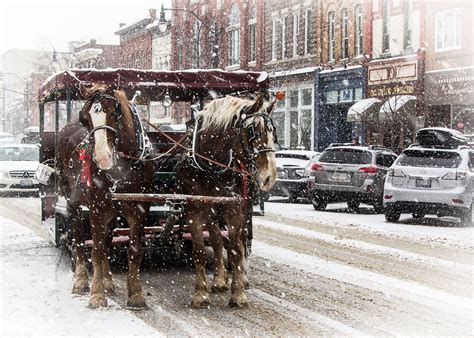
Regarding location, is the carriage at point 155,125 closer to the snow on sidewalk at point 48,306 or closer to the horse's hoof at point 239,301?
the snow on sidewalk at point 48,306

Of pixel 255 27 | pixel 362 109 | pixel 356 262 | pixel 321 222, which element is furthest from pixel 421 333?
pixel 255 27

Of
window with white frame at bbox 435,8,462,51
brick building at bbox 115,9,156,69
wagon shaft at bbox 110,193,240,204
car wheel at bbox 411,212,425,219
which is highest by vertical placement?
brick building at bbox 115,9,156,69

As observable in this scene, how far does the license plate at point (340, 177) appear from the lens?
19.0m

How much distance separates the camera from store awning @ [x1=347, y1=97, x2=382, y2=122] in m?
30.4

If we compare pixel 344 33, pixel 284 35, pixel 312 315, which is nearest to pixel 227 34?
pixel 284 35

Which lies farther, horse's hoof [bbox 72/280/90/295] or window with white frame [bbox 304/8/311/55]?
window with white frame [bbox 304/8/311/55]

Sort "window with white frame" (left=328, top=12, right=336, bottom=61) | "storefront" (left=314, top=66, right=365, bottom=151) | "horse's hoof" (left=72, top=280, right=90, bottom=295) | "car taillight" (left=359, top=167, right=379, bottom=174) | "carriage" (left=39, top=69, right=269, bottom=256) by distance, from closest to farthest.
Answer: "horse's hoof" (left=72, top=280, right=90, bottom=295) < "carriage" (left=39, top=69, right=269, bottom=256) < "car taillight" (left=359, top=167, right=379, bottom=174) < "storefront" (left=314, top=66, right=365, bottom=151) < "window with white frame" (left=328, top=12, right=336, bottom=61)

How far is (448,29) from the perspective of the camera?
2764 cm

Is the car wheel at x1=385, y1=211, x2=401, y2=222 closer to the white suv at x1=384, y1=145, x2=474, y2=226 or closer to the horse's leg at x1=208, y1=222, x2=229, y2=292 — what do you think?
the white suv at x1=384, y1=145, x2=474, y2=226

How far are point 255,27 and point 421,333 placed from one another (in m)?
36.1

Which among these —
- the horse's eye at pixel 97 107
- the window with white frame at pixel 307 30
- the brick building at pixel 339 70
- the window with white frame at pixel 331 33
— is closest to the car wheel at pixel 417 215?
the horse's eye at pixel 97 107

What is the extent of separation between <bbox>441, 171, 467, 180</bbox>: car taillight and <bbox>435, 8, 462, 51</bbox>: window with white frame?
12.4 metres

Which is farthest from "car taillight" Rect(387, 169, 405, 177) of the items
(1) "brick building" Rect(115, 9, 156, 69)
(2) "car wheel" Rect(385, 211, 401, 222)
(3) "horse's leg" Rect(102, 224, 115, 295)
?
(1) "brick building" Rect(115, 9, 156, 69)

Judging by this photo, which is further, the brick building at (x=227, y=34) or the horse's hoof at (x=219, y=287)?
the brick building at (x=227, y=34)
